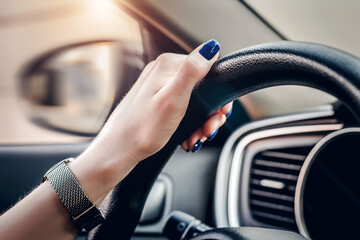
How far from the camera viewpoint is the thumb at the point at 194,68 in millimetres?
580

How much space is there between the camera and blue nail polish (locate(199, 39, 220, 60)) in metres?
0.60

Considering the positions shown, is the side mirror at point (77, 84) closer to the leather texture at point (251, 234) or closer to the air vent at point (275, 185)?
the air vent at point (275, 185)

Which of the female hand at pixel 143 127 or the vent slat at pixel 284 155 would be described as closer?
the female hand at pixel 143 127

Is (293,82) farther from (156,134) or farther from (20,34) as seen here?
(20,34)

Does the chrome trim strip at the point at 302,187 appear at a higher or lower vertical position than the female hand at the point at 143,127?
lower

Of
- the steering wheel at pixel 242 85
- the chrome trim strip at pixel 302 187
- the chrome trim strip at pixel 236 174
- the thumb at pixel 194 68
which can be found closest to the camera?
the steering wheel at pixel 242 85

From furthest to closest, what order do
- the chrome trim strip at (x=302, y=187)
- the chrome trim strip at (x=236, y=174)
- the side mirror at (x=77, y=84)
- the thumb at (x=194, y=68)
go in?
the side mirror at (x=77, y=84) → the chrome trim strip at (x=236, y=174) → the chrome trim strip at (x=302, y=187) → the thumb at (x=194, y=68)

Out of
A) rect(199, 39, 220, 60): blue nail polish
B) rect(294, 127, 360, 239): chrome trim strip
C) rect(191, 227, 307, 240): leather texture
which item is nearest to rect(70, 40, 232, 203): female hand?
rect(199, 39, 220, 60): blue nail polish

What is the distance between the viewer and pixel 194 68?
0.58 meters

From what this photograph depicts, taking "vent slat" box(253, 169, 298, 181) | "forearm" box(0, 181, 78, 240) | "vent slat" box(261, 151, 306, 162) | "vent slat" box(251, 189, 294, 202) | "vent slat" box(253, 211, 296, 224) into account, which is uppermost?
"forearm" box(0, 181, 78, 240)

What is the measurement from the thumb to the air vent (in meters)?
0.63

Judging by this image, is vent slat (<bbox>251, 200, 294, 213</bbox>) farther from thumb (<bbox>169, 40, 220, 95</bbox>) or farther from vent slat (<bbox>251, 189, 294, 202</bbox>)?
thumb (<bbox>169, 40, 220, 95</bbox>)

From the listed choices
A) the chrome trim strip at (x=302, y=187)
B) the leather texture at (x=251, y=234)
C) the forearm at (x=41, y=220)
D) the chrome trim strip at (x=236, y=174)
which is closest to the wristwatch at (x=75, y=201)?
the forearm at (x=41, y=220)

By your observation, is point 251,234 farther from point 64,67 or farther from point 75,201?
point 64,67
